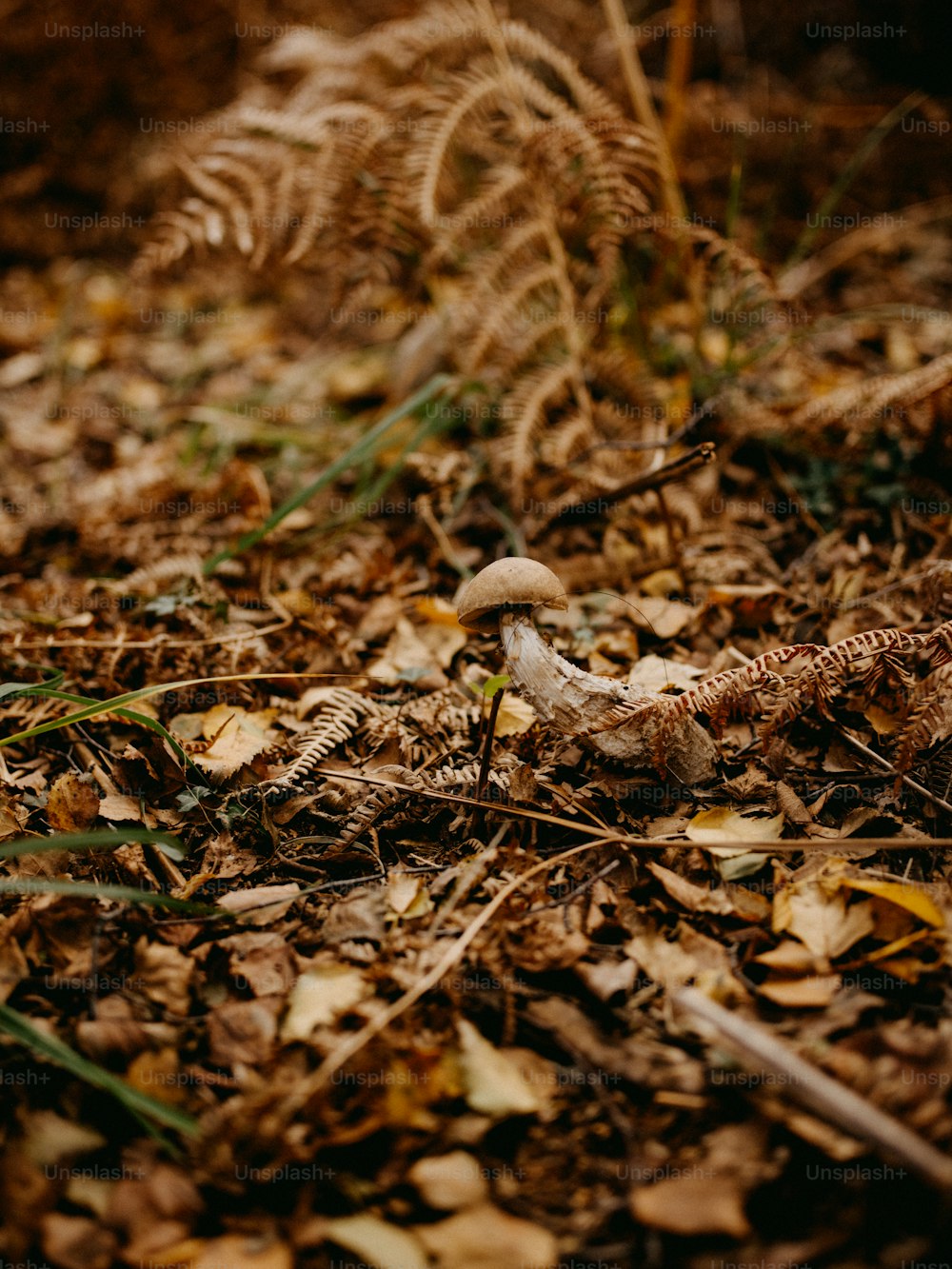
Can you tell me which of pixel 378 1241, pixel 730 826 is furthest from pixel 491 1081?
pixel 730 826

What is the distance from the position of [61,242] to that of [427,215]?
12.8 ft

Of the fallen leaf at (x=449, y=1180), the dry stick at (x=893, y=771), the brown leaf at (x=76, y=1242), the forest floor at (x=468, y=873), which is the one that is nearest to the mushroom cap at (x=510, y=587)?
the forest floor at (x=468, y=873)

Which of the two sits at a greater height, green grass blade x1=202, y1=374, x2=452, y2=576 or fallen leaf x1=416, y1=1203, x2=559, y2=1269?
green grass blade x1=202, y1=374, x2=452, y2=576

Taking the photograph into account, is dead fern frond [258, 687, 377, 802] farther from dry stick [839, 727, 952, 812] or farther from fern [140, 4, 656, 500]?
dry stick [839, 727, 952, 812]

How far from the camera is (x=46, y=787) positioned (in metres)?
2.22

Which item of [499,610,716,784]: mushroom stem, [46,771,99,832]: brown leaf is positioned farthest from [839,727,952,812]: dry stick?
[46,771,99,832]: brown leaf

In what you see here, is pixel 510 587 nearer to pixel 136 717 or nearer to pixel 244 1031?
pixel 136 717

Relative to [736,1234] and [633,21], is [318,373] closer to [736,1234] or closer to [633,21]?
[633,21]

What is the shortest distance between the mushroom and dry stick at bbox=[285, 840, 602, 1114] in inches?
11.6

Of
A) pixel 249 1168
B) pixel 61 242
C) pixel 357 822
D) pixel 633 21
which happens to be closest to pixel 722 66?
pixel 633 21

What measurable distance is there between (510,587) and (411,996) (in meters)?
0.96

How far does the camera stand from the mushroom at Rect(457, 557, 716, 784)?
2012mm

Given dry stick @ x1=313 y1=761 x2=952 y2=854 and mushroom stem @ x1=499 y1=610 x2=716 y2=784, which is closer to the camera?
dry stick @ x1=313 y1=761 x2=952 y2=854

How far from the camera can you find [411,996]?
1.60 meters
